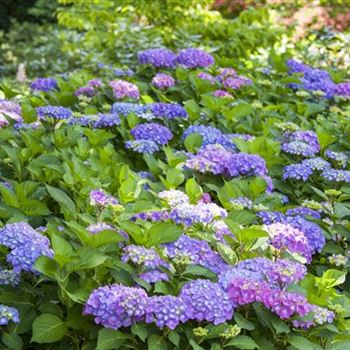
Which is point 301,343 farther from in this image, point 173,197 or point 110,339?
point 173,197

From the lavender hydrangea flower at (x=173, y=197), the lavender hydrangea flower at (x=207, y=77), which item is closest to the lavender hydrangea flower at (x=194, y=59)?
the lavender hydrangea flower at (x=207, y=77)

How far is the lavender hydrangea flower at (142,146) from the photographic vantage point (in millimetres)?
3027

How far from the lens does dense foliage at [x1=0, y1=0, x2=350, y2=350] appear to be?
77.7 inches

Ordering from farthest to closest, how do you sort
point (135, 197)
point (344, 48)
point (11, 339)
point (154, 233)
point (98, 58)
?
point (98, 58), point (344, 48), point (135, 197), point (154, 233), point (11, 339)

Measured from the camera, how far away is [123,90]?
385 cm

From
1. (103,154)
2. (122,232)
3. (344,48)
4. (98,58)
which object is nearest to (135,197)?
(122,232)

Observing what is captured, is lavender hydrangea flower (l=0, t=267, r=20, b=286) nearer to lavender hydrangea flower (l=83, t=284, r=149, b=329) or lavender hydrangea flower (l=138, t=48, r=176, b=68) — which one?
lavender hydrangea flower (l=83, t=284, r=149, b=329)

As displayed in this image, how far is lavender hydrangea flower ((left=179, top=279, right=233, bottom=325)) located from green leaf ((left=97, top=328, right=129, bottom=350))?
17 centimetres

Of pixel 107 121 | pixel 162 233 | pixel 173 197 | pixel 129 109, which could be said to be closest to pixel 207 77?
pixel 129 109

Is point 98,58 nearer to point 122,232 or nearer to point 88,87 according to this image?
point 88,87

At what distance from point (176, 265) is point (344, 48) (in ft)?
13.1

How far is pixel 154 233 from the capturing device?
2.14 m

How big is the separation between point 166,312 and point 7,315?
0.40 metres

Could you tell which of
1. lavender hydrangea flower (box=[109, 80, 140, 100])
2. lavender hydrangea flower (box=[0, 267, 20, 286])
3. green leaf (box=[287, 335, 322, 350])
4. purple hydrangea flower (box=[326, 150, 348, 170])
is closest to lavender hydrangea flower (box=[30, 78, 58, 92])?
lavender hydrangea flower (box=[109, 80, 140, 100])
